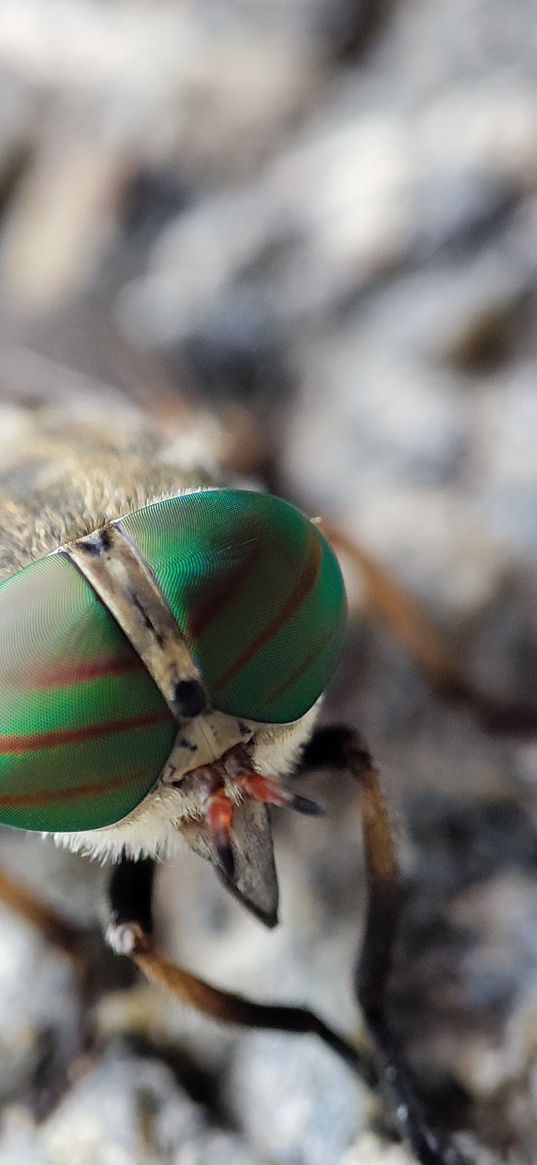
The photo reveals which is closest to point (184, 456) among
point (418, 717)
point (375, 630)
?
point (375, 630)

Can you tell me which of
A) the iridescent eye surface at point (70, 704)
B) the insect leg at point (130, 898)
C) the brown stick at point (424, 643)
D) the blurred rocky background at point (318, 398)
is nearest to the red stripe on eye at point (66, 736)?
the iridescent eye surface at point (70, 704)

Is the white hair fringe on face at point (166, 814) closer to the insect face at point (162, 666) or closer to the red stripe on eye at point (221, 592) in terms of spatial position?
the insect face at point (162, 666)

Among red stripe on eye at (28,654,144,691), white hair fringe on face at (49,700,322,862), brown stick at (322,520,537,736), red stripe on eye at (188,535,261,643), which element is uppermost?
red stripe on eye at (28,654,144,691)

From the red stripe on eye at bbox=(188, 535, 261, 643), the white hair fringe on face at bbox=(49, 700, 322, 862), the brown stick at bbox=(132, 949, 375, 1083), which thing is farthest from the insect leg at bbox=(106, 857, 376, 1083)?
the red stripe on eye at bbox=(188, 535, 261, 643)

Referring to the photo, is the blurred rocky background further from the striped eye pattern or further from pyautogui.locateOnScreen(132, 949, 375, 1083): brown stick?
the striped eye pattern

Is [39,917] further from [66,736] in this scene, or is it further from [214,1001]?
[66,736]

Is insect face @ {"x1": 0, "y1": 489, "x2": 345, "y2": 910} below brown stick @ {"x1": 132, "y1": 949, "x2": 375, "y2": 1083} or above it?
above

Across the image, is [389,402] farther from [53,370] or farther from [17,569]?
[17,569]
